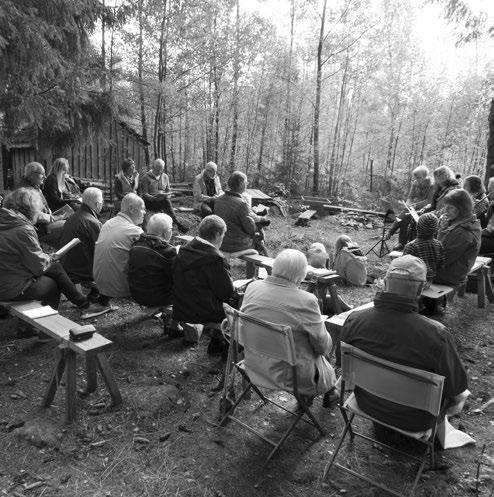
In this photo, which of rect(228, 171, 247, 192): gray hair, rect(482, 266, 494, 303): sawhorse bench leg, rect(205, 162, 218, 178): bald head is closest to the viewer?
rect(482, 266, 494, 303): sawhorse bench leg

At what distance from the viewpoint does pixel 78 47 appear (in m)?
5.88

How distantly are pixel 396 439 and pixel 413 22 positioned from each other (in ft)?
75.9

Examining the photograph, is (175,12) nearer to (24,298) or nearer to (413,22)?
(24,298)

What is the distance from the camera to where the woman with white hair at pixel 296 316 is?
263cm

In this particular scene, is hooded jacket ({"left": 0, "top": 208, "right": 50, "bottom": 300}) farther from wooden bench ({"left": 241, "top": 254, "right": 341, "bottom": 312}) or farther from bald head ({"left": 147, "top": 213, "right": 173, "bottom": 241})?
wooden bench ({"left": 241, "top": 254, "right": 341, "bottom": 312})

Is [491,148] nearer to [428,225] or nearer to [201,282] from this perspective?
[428,225]

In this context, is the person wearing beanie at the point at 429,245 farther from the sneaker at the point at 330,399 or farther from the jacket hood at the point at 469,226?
the sneaker at the point at 330,399

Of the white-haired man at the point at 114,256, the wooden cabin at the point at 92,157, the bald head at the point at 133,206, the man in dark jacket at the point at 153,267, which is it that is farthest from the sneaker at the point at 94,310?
the wooden cabin at the point at 92,157

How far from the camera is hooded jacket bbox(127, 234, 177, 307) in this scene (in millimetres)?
3984

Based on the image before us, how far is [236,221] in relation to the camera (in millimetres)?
5719

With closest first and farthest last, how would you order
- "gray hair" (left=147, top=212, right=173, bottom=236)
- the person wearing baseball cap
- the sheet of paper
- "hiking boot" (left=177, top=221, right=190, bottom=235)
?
the person wearing baseball cap
the sheet of paper
"gray hair" (left=147, top=212, right=173, bottom=236)
"hiking boot" (left=177, top=221, right=190, bottom=235)

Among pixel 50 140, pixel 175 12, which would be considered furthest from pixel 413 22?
pixel 50 140

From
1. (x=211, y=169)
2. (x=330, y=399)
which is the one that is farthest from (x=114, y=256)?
(x=211, y=169)

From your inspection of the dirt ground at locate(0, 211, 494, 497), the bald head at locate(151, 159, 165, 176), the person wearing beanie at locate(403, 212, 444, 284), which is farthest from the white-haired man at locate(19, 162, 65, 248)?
the person wearing beanie at locate(403, 212, 444, 284)
